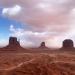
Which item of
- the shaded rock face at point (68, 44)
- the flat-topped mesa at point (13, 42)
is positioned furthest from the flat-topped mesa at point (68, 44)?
the flat-topped mesa at point (13, 42)

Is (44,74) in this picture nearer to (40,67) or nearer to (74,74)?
Answer: (40,67)

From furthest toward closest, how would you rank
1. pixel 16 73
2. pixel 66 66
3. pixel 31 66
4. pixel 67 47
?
pixel 67 47
pixel 66 66
pixel 31 66
pixel 16 73

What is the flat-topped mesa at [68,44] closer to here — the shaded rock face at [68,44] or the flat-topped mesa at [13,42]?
the shaded rock face at [68,44]

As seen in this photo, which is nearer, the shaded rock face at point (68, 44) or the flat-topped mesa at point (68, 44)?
the flat-topped mesa at point (68, 44)

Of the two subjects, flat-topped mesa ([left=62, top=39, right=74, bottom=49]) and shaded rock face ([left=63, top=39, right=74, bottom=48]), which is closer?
flat-topped mesa ([left=62, top=39, right=74, bottom=49])

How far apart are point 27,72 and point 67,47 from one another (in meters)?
118

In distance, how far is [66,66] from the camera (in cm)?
3381

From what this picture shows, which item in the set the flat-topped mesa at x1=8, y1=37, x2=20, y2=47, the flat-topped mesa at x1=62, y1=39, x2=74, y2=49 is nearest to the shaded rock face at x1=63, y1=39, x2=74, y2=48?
the flat-topped mesa at x1=62, y1=39, x2=74, y2=49

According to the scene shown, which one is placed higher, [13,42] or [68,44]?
[13,42]

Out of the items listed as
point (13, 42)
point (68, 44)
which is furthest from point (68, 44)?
point (13, 42)

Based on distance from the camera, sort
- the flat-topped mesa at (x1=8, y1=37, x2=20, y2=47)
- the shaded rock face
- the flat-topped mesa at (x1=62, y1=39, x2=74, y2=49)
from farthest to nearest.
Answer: the flat-topped mesa at (x1=8, y1=37, x2=20, y2=47) < the shaded rock face < the flat-topped mesa at (x1=62, y1=39, x2=74, y2=49)

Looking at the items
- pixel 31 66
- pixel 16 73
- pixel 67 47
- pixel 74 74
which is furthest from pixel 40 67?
pixel 67 47

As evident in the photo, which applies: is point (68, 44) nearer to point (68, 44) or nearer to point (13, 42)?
point (68, 44)

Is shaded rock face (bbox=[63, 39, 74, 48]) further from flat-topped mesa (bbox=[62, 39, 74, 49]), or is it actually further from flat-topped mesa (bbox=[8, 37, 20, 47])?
flat-topped mesa (bbox=[8, 37, 20, 47])
